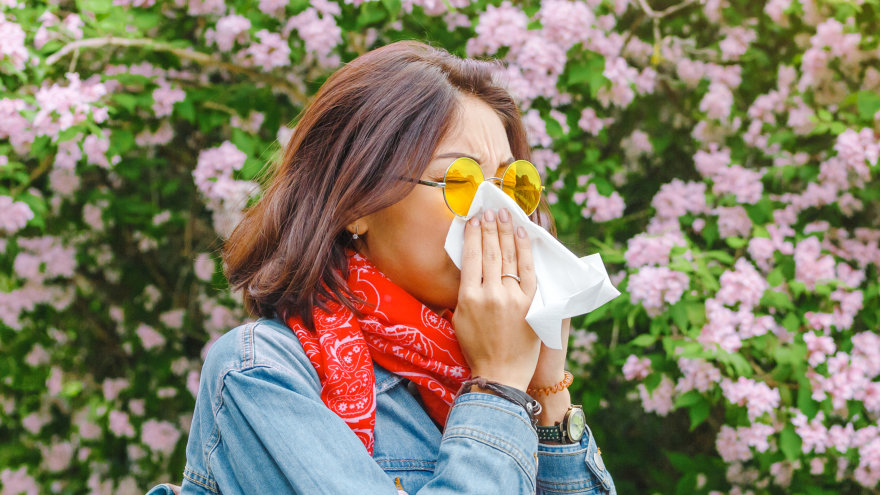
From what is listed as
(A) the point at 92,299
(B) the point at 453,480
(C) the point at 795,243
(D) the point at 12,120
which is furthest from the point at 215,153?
(C) the point at 795,243

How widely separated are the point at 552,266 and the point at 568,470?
409 millimetres

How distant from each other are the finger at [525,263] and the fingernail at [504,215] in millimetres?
28

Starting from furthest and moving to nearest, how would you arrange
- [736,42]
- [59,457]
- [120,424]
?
1. [59,457]
2. [120,424]
3. [736,42]

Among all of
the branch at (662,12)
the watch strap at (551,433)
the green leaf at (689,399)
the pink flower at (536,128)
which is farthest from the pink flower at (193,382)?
the branch at (662,12)

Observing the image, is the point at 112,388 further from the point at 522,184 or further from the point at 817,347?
the point at 817,347

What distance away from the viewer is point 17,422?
4145mm

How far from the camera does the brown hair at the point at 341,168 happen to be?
1.39m

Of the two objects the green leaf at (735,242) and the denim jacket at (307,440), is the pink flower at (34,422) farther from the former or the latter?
the green leaf at (735,242)

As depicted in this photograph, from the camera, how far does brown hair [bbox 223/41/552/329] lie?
4.57ft

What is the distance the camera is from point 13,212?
2.75 metres

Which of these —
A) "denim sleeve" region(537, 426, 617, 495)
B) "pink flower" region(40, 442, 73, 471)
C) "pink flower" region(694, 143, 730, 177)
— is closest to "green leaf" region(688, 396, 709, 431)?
"pink flower" region(694, 143, 730, 177)

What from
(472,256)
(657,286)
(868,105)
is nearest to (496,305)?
(472,256)

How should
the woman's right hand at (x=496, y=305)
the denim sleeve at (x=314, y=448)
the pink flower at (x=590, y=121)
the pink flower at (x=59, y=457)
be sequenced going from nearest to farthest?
the denim sleeve at (x=314, y=448)
the woman's right hand at (x=496, y=305)
the pink flower at (x=590, y=121)
the pink flower at (x=59, y=457)

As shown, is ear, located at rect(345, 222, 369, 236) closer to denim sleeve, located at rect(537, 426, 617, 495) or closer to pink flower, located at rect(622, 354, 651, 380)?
denim sleeve, located at rect(537, 426, 617, 495)
